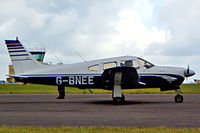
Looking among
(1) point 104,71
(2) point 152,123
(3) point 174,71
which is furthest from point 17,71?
(2) point 152,123

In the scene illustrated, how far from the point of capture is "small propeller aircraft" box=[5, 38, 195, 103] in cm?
1694

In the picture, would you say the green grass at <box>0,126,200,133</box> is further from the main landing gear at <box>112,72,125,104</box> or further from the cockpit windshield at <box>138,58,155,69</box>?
the cockpit windshield at <box>138,58,155,69</box>

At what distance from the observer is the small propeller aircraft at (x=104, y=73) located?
16.9 metres

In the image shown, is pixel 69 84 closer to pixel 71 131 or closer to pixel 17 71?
pixel 17 71

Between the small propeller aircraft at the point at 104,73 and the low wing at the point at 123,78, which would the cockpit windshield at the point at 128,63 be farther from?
the low wing at the point at 123,78

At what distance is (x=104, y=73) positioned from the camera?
17000 millimetres

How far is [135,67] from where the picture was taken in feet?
57.7

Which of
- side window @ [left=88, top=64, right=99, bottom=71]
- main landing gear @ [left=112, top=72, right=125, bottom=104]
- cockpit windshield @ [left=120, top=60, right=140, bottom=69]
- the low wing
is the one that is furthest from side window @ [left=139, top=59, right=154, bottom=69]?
side window @ [left=88, top=64, right=99, bottom=71]

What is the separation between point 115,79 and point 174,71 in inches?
136

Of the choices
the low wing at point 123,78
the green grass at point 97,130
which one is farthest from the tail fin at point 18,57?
the green grass at point 97,130

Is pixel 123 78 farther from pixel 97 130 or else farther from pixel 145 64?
pixel 97 130

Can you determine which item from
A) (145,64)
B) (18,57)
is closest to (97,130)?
(145,64)

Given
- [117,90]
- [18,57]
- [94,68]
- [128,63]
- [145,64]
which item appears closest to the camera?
[117,90]

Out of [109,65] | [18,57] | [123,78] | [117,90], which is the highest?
[18,57]
